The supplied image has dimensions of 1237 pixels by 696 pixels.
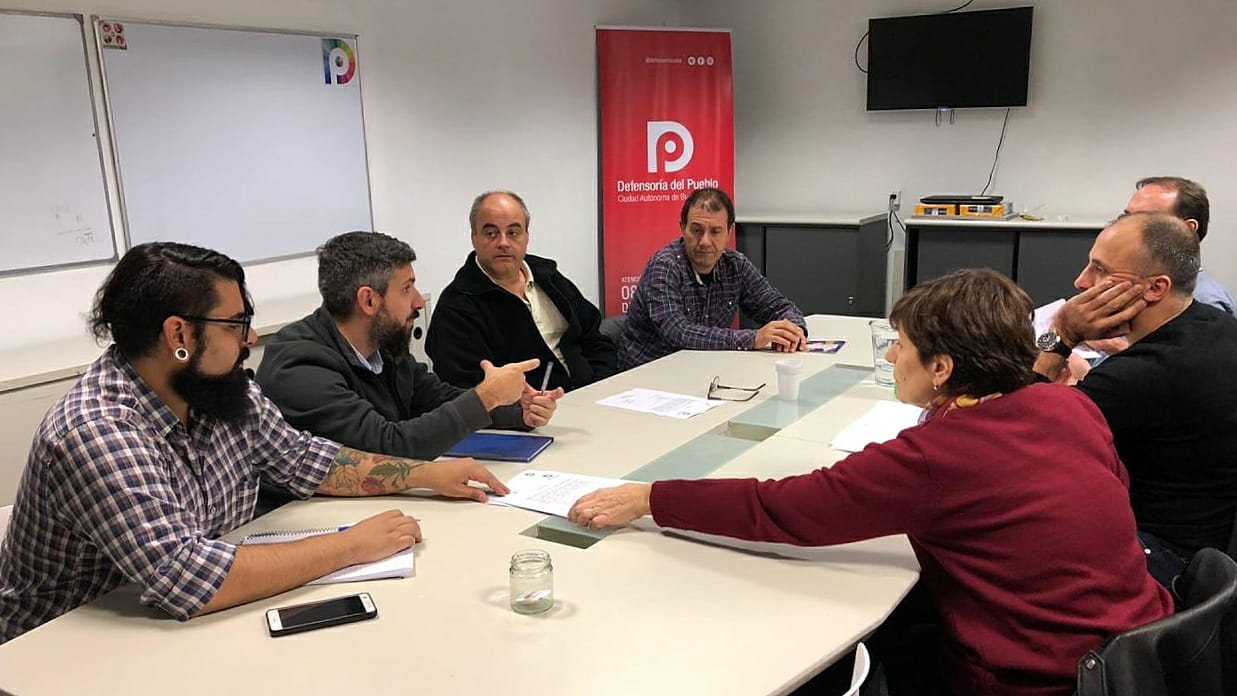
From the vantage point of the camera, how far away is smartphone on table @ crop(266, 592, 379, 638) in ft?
4.77

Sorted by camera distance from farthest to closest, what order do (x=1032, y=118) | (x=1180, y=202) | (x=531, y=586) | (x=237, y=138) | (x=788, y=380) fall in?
(x=1032, y=118)
(x=237, y=138)
(x=1180, y=202)
(x=788, y=380)
(x=531, y=586)

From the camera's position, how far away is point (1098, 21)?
224 inches

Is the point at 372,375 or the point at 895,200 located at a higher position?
the point at 895,200

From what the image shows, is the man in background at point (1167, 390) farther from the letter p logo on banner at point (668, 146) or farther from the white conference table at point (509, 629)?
the letter p logo on banner at point (668, 146)

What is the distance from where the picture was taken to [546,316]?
11.5ft

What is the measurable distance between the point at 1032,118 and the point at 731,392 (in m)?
4.27

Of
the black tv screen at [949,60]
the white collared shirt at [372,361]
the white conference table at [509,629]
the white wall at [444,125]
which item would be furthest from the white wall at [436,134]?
the white conference table at [509,629]

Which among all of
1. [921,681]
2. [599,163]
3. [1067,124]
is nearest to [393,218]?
[599,163]

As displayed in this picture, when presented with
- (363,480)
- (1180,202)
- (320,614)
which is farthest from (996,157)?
(320,614)

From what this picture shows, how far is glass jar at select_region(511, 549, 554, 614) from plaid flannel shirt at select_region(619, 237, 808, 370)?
6.78 feet

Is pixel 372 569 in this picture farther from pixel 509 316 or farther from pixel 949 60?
pixel 949 60

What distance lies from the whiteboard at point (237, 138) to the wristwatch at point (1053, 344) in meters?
3.32

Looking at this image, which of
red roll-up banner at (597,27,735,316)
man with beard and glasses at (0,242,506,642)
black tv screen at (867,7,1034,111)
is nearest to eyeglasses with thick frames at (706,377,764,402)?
man with beard and glasses at (0,242,506,642)

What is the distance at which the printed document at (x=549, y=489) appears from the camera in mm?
1937
